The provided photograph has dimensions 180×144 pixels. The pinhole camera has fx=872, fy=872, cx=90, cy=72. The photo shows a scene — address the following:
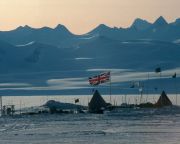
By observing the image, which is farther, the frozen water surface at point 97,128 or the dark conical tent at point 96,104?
the dark conical tent at point 96,104

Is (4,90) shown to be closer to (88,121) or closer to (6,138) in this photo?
(88,121)

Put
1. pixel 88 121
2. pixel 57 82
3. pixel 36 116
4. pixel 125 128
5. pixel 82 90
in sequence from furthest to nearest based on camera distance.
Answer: pixel 57 82
pixel 82 90
pixel 36 116
pixel 88 121
pixel 125 128

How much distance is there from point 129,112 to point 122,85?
91.0 meters

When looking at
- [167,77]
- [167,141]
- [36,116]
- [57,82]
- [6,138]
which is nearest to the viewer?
[167,141]

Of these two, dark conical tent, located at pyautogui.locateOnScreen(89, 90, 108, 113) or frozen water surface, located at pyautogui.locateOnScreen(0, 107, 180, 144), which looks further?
dark conical tent, located at pyautogui.locateOnScreen(89, 90, 108, 113)

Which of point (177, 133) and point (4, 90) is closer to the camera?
point (177, 133)

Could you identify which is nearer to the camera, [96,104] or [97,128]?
[97,128]

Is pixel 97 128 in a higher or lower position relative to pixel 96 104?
lower

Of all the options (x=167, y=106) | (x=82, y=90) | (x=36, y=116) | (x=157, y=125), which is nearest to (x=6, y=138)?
(x=157, y=125)

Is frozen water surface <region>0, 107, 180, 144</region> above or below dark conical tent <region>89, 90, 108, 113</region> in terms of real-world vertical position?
below

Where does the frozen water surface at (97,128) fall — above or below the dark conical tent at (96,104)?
below

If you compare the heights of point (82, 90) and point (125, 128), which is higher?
point (82, 90)

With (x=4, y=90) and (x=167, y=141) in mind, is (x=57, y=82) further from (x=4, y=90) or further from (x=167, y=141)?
(x=167, y=141)

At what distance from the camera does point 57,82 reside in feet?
634
